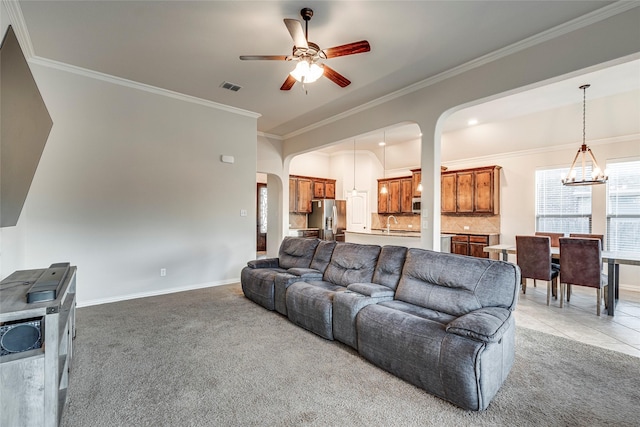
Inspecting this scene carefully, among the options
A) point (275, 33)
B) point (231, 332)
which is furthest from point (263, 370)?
point (275, 33)

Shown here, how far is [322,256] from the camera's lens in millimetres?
3953

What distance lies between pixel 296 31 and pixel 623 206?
6.16 metres

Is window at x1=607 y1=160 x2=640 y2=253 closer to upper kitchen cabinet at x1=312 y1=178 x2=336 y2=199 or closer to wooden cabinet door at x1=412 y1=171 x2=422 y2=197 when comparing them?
wooden cabinet door at x1=412 y1=171 x2=422 y2=197

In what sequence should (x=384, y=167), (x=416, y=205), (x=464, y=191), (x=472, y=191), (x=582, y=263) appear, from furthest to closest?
(x=384, y=167) < (x=416, y=205) < (x=464, y=191) < (x=472, y=191) < (x=582, y=263)

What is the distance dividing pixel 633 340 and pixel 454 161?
5070 millimetres

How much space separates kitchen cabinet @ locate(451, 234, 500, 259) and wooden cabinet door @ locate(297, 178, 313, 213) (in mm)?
4012

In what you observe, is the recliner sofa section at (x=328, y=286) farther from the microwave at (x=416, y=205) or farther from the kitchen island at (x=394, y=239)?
the microwave at (x=416, y=205)

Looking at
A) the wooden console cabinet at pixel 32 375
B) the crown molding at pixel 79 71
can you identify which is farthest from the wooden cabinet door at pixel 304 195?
the wooden console cabinet at pixel 32 375

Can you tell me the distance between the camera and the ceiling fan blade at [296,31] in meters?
2.36

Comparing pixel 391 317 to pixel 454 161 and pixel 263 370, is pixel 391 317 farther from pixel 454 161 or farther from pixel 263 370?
pixel 454 161

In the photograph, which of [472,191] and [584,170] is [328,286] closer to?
[584,170]

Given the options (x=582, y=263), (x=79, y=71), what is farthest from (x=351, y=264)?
(x=79, y=71)

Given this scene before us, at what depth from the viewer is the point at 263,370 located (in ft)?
7.86

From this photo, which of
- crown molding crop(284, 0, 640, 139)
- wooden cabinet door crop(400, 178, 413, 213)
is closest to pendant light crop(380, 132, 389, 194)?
wooden cabinet door crop(400, 178, 413, 213)
